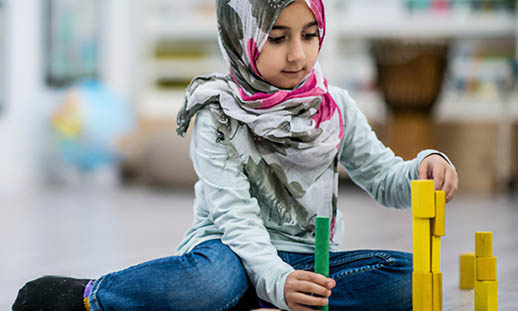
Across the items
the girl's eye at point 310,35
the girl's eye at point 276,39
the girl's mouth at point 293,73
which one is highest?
the girl's eye at point 310,35

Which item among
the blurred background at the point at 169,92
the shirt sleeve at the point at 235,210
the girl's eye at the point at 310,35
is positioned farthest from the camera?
the blurred background at the point at 169,92

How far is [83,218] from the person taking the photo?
101 inches

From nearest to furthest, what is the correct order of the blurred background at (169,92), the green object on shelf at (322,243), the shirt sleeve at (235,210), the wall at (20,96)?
the green object on shelf at (322,243) → the shirt sleeve at (235,210) → the blurred background at (169,92) → the wall at (20,96)

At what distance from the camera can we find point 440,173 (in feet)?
3.30

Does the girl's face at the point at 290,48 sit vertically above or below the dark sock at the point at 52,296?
above

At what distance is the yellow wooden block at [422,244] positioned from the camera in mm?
918

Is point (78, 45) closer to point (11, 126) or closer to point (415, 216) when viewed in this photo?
point (11, 126)

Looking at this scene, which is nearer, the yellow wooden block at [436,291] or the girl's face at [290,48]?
the yellow wooden block at [436,291]

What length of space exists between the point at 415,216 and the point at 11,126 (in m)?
3.18

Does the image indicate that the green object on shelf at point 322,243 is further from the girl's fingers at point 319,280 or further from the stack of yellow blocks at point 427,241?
the stack of yellow blocks at point 427,241

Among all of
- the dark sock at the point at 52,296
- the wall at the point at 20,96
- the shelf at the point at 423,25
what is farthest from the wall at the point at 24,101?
the dark sock at the point at 52,296

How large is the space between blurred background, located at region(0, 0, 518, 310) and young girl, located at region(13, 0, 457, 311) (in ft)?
5.05

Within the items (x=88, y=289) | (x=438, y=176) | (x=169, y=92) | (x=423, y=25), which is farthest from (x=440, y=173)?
(x=169, y=92)

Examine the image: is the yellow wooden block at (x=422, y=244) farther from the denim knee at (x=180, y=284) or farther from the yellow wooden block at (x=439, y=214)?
the denim knee at (x=180, y=284)
